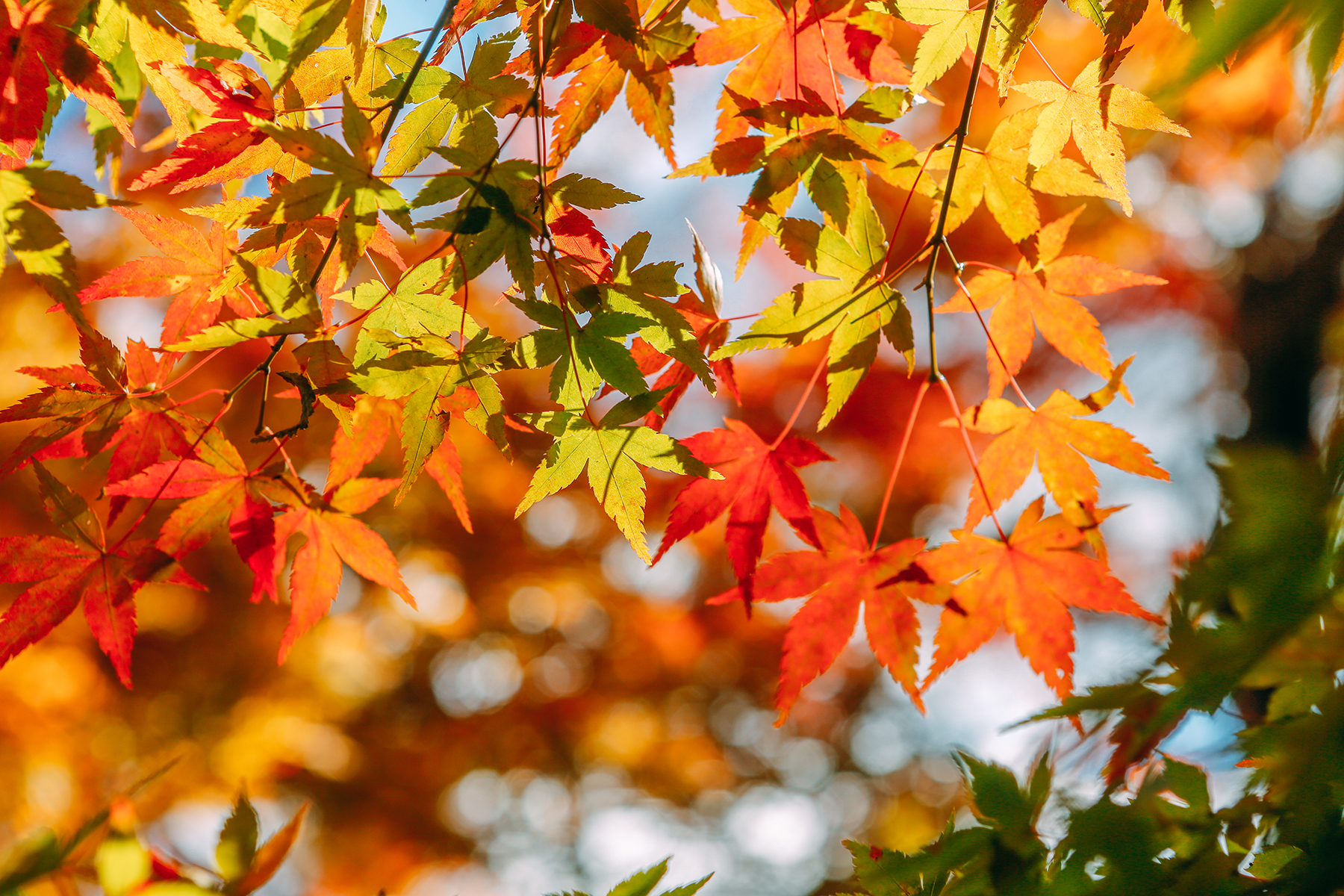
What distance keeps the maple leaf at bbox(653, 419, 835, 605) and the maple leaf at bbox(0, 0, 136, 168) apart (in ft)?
2.68

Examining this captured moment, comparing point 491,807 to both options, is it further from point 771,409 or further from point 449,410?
point 449,410

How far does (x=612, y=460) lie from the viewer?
82 cm

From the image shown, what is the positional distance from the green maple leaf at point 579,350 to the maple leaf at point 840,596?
305mm

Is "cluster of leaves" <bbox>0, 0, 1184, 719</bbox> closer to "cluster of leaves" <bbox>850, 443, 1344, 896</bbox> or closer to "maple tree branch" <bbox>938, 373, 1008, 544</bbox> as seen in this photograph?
"maple tree branch" <bbox>938, 373, 1008, 544</bbox>

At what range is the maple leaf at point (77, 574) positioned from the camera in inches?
32.4

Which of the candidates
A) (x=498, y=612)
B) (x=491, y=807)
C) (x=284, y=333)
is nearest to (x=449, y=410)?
(x=284, y=333)

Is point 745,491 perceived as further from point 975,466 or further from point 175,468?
point 175,468

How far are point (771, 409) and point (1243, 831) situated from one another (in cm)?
613

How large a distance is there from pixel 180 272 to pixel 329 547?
380mm

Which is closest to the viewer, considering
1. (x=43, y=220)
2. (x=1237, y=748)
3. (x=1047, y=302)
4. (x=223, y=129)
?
(x=1237, y=748)

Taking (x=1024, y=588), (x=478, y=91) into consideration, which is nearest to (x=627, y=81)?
(x=478, y=91)

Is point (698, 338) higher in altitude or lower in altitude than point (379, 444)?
higher

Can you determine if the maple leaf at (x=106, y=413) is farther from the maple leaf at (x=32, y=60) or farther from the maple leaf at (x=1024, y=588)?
the maple leaf at (x=1024, y=588)

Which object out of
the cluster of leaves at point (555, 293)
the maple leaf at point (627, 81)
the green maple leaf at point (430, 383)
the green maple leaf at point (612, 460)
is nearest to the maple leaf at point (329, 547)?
the cluster of leaves at point (555, 293)
